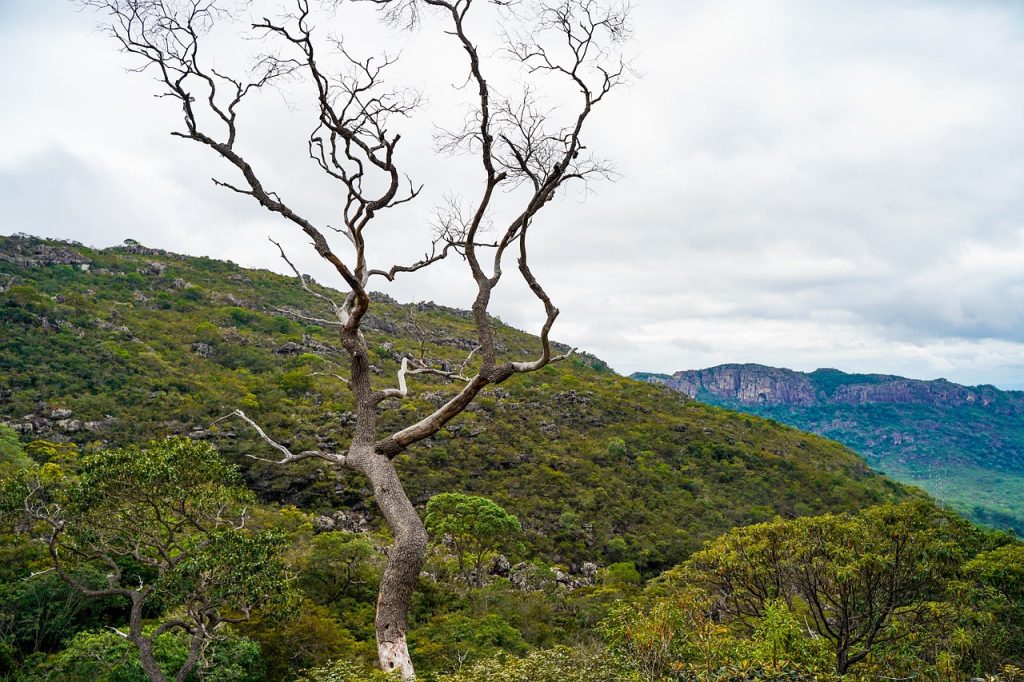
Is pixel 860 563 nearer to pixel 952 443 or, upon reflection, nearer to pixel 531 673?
pixel 531 673

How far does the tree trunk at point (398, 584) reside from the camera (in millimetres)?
4555

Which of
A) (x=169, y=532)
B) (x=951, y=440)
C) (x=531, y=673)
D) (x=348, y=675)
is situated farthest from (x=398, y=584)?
(x=951, y=440)

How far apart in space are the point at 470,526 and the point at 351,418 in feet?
46.2

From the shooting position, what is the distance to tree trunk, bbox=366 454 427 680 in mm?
4555

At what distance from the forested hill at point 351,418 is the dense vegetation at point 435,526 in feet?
0.66

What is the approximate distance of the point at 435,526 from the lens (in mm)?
20250

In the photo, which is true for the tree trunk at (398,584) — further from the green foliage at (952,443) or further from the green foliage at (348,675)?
the green foliage at (952,443)

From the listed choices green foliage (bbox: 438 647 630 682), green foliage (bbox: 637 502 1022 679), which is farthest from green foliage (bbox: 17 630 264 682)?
green foliage (bbox: 637 502 1022 679)

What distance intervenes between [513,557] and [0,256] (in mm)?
49856

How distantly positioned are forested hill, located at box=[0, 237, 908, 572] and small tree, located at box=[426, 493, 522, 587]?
4.98m

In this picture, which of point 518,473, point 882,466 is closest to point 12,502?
point 518,473

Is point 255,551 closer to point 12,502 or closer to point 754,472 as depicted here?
point 12,502

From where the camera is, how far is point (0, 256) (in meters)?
44.9

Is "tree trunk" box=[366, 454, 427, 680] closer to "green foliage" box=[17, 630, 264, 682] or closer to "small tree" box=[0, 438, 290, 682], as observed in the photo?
"small tree" box=[0, 438, 290, 682]
